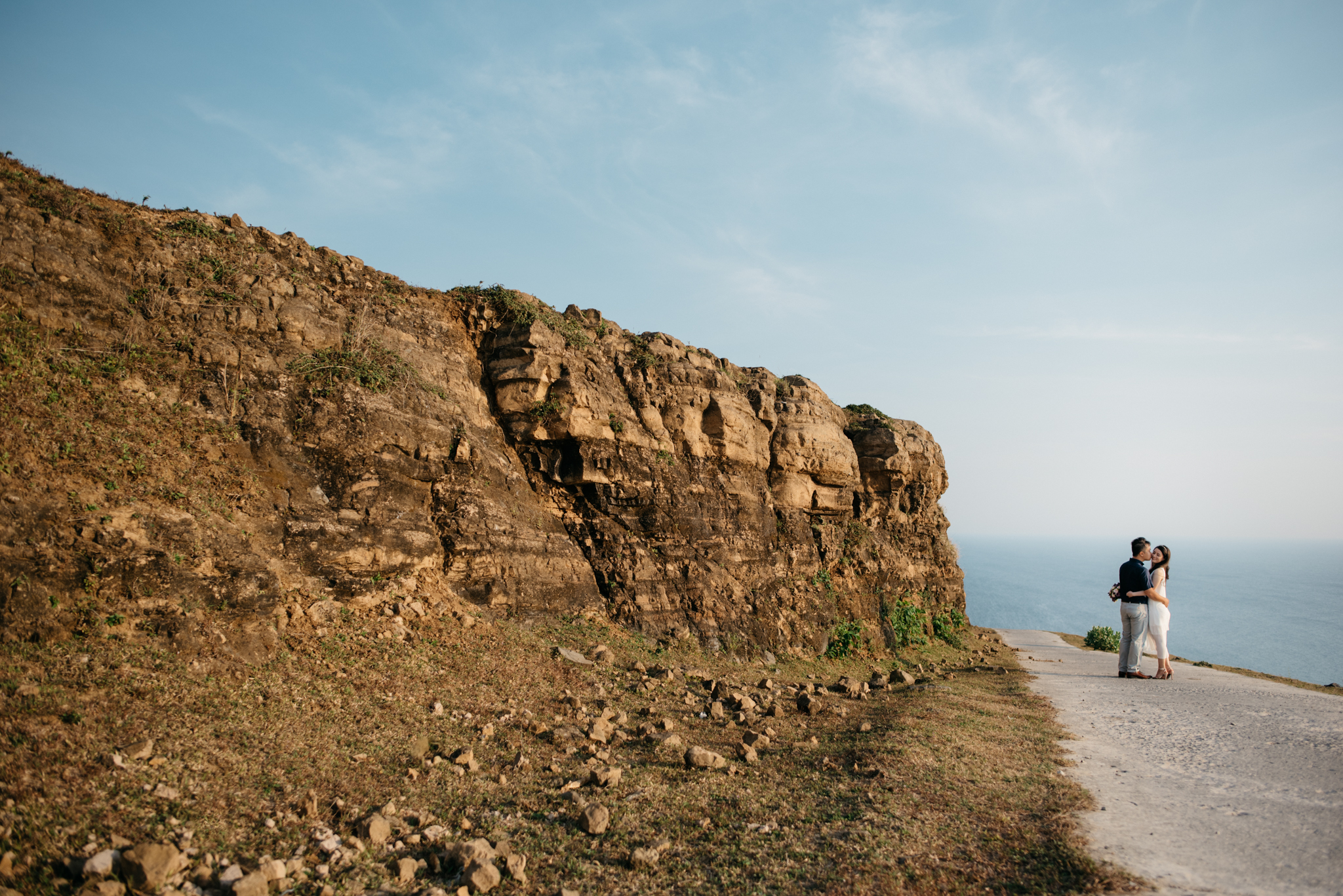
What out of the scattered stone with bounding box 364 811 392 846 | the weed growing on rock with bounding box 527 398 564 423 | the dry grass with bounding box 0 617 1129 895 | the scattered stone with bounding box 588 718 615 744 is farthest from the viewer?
the weed growing on rock with bounding box 527 398 564 423

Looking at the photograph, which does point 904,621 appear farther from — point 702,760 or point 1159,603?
point 702,760

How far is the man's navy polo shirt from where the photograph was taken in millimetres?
11906

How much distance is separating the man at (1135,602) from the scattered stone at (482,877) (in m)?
11.7

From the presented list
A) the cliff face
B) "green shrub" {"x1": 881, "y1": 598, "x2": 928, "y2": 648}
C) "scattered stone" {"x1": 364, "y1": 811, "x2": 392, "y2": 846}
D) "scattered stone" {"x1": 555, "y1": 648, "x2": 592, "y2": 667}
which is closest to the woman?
the cliff face

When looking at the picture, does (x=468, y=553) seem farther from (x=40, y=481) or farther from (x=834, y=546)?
(x=834, y=546)

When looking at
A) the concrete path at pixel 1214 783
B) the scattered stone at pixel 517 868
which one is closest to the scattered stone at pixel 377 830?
the scattered stone at pixel 517 868

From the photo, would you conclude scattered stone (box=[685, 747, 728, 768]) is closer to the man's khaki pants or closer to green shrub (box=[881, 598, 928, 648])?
the man's khaki pants

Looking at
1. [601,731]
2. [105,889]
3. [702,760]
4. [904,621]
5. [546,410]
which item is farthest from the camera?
[904,621]

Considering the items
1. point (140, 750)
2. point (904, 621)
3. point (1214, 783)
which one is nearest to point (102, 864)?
point (140, 750)

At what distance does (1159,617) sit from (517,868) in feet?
40.6

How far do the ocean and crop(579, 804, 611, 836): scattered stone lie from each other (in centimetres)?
2799

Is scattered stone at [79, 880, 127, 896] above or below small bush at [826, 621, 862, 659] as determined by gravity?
above

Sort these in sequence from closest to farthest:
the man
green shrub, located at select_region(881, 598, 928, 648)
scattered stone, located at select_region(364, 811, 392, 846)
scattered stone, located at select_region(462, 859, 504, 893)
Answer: scattered stone, located at select_region(462, 859, 504, 893) → scattered stone, located at select_region(364, 811, 392, 846) → the man → green shrub, located at select_region(881, 598, 928, 648)

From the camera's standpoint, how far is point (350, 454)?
988cm
